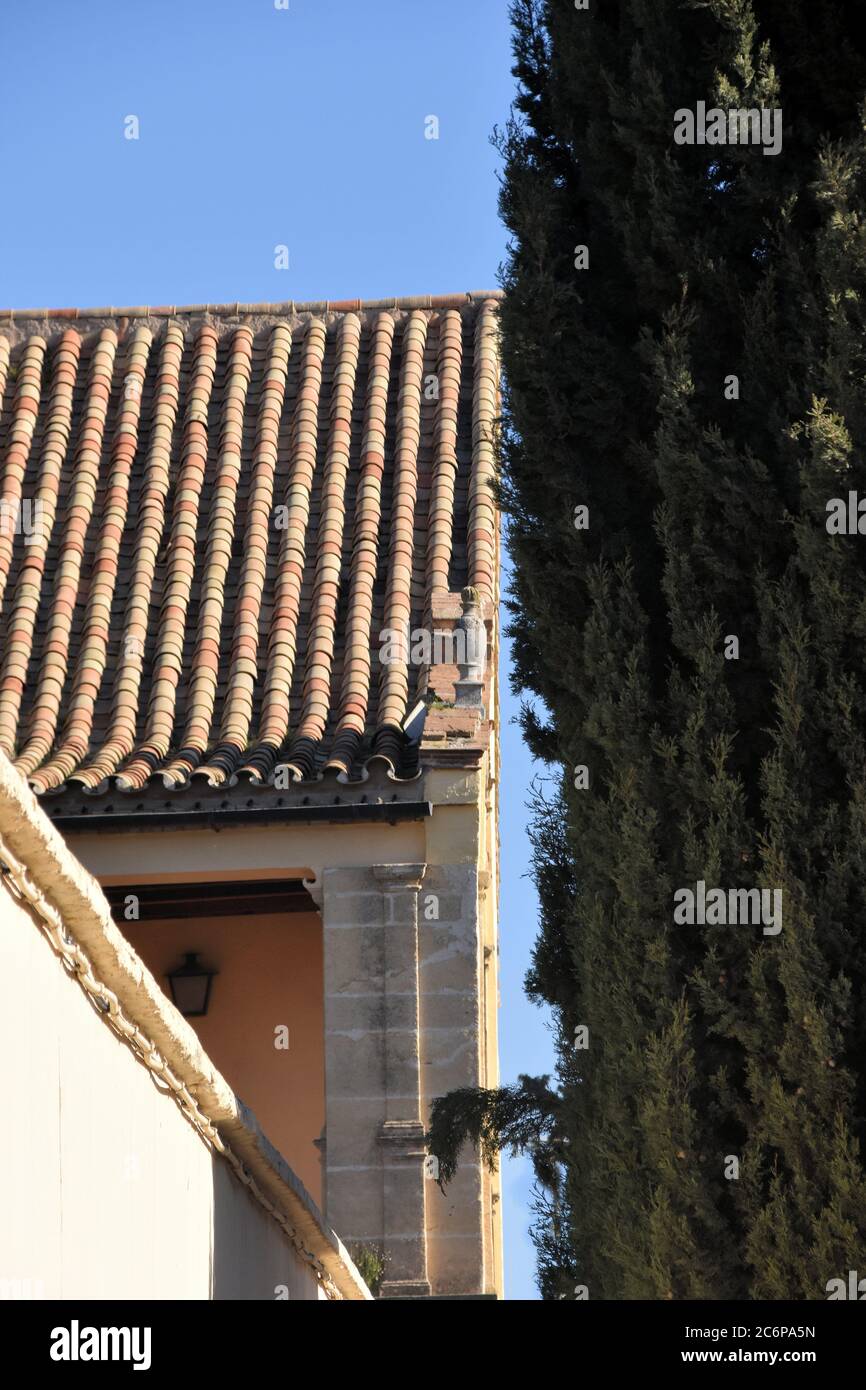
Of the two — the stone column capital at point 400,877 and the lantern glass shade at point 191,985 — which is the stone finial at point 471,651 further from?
the lantern glass shade at point 191,985

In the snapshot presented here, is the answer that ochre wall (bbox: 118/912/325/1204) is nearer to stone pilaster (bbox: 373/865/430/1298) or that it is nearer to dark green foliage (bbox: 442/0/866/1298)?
stone pilaster (bbox: 373/865/430/1298)

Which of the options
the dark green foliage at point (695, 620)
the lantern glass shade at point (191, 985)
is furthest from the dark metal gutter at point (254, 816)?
the dark green foliage at point (695, 620)

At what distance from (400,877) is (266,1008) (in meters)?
2.18

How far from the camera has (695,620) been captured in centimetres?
635

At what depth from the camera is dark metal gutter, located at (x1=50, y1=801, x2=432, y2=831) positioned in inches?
416

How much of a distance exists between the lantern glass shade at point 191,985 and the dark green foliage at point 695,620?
5051mm

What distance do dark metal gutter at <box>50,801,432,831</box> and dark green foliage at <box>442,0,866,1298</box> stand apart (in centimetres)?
310

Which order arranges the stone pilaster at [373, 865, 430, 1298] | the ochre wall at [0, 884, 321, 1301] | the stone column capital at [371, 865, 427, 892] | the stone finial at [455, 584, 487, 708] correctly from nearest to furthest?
the ochre wall at [0, 884, 321, 1301] → the stone pilaster at [373, 865, 430, 1298] → the stone column capital at [371, 865, 427, 892] → the stone finial at [455, 584, 487, 708]

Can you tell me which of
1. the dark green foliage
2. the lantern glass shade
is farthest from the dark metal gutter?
the dark green foliage

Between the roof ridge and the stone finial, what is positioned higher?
the roof ridge

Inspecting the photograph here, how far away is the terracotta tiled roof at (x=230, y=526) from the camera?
11250mm

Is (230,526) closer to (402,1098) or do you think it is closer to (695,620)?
(402,1098)
